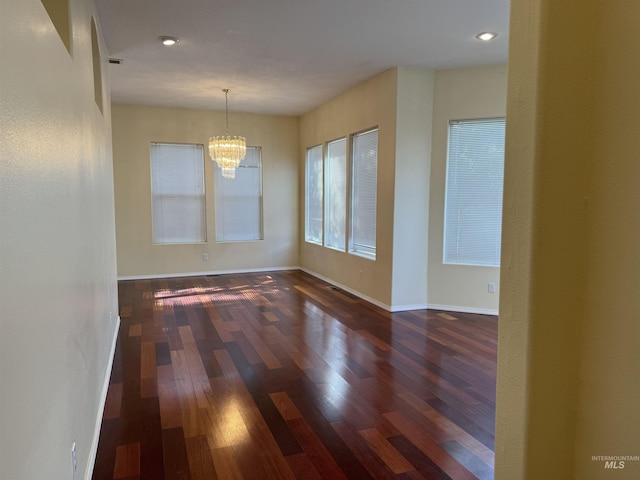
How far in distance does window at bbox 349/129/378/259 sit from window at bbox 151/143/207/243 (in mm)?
2929

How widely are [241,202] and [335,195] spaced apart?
2.05 m

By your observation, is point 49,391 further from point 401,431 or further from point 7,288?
point 401,431

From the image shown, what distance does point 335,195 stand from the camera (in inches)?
260

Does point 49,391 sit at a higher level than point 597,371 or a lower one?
lower

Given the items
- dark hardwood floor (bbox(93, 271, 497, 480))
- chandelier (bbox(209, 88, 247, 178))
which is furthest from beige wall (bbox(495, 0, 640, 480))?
chandelier (bbox(209, 88, 247, 178))

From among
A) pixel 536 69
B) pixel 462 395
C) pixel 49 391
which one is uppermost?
pixel 536 69

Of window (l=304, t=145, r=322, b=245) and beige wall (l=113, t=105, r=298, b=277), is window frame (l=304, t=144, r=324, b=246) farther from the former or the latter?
beige wall (l=113, t=105, r=298, b=277)

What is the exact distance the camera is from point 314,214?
24.8 feet

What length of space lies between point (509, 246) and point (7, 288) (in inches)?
50.4

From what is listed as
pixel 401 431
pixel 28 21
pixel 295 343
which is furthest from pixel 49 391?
pixel 295 343

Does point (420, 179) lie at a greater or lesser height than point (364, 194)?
greater

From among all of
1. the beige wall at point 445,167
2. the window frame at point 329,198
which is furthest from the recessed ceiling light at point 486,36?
the window frame at point 329,198

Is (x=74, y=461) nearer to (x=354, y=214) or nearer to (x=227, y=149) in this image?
(x=354, y=214)

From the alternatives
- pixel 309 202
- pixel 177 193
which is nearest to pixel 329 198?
pixel 309 202
